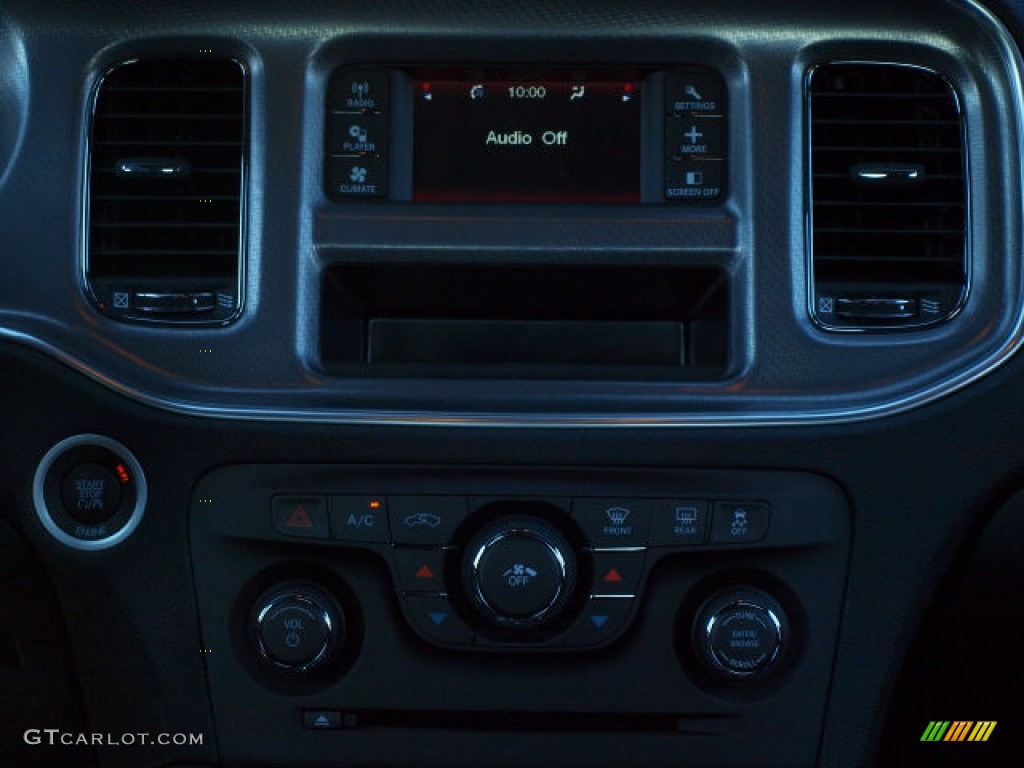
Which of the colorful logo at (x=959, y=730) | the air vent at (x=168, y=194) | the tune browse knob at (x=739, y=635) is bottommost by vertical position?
the colorful logo at (x=959, y=730)

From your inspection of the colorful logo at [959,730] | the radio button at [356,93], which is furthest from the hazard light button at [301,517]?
the colorful logo at [959,730]

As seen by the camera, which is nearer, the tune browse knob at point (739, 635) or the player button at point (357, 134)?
the tune browse knob at point (739, 635)

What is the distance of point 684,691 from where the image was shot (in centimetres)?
213

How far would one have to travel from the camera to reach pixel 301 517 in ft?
7.00

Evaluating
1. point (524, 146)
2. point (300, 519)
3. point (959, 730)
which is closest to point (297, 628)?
point (300, 519)

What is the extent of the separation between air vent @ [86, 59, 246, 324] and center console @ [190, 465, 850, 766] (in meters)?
0.27

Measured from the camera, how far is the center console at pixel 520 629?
2.12m

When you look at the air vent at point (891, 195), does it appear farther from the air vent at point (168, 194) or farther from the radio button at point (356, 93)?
the air vent at point (168, 194)

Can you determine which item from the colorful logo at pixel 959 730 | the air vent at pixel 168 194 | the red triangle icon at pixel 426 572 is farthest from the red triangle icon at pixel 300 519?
the colorful logo at pixel 959 730

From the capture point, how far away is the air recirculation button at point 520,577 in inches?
82.0

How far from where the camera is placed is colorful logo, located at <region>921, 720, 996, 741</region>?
7.20 feet

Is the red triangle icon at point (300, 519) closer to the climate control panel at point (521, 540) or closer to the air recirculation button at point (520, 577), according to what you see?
the climate control panel at point (521, 540)

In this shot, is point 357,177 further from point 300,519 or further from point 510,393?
point 300,519

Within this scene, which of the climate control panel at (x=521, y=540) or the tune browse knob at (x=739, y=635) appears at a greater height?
the climate control panel at (x=521, y=540)
